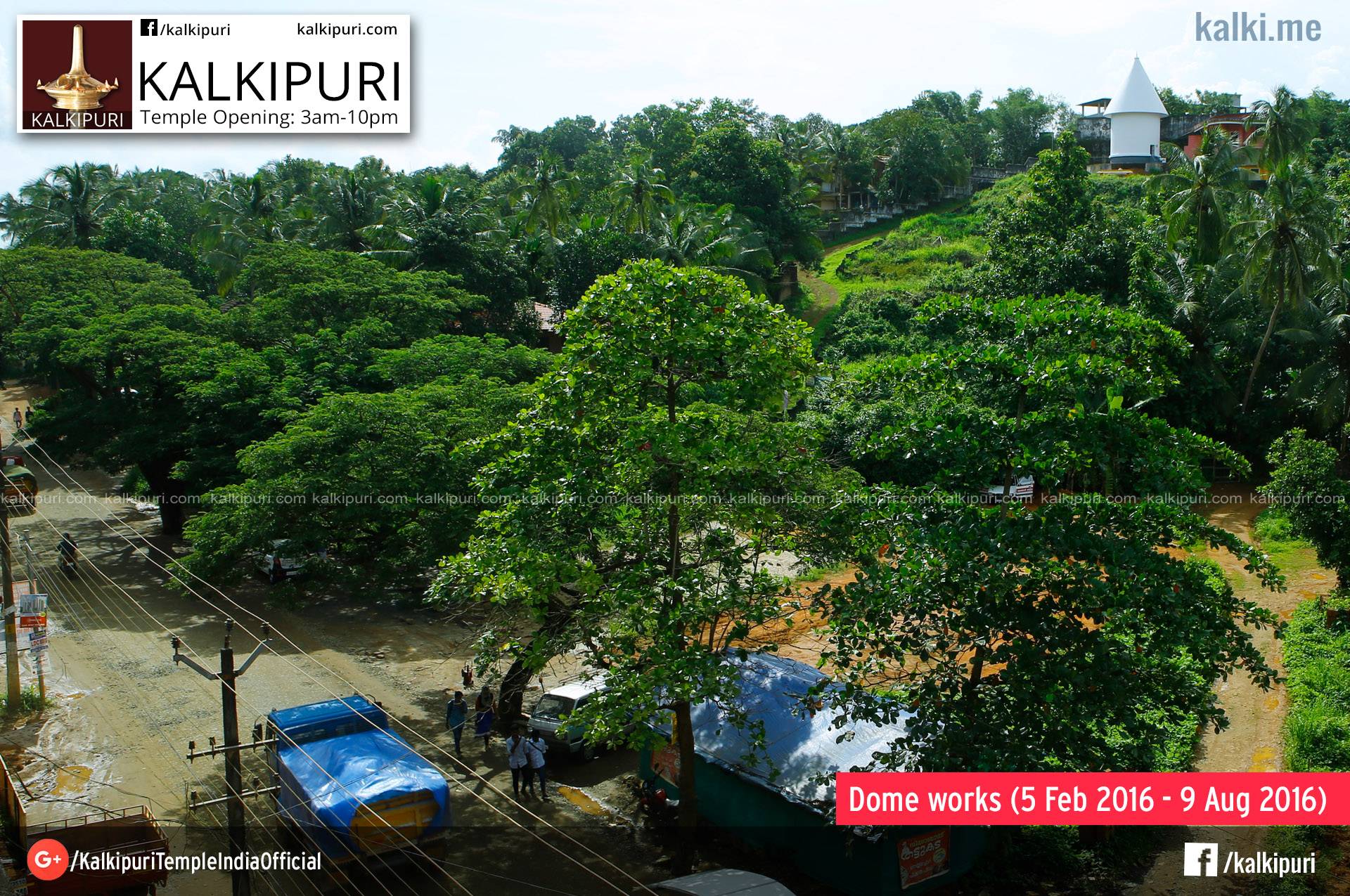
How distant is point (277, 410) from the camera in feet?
70.4

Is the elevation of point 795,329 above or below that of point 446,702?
above

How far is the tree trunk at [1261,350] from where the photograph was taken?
27906 mm

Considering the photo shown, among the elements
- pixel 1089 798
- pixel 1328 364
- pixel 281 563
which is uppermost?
pixel 1328 364

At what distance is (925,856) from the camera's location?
11484mm

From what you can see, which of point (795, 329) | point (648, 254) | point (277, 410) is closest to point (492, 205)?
point (648, 254)

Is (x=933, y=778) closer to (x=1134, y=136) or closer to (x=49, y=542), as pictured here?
(x=49, y=542)

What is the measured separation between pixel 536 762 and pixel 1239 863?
9.11 m

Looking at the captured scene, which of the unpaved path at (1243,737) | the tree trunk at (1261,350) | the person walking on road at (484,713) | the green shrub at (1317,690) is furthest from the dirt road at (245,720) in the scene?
the tree trunk at (1261,350)

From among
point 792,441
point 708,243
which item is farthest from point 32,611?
point 708,243

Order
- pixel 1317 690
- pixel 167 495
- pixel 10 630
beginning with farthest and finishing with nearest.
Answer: pixel 167 495 → pixel 10 630 → pixel 1317 690

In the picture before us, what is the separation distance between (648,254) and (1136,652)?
98.6 ft

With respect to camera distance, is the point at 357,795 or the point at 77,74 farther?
the point at 77,74

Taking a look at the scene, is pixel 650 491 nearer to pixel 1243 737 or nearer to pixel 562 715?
pixel 562 715

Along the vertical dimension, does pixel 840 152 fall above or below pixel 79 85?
above
